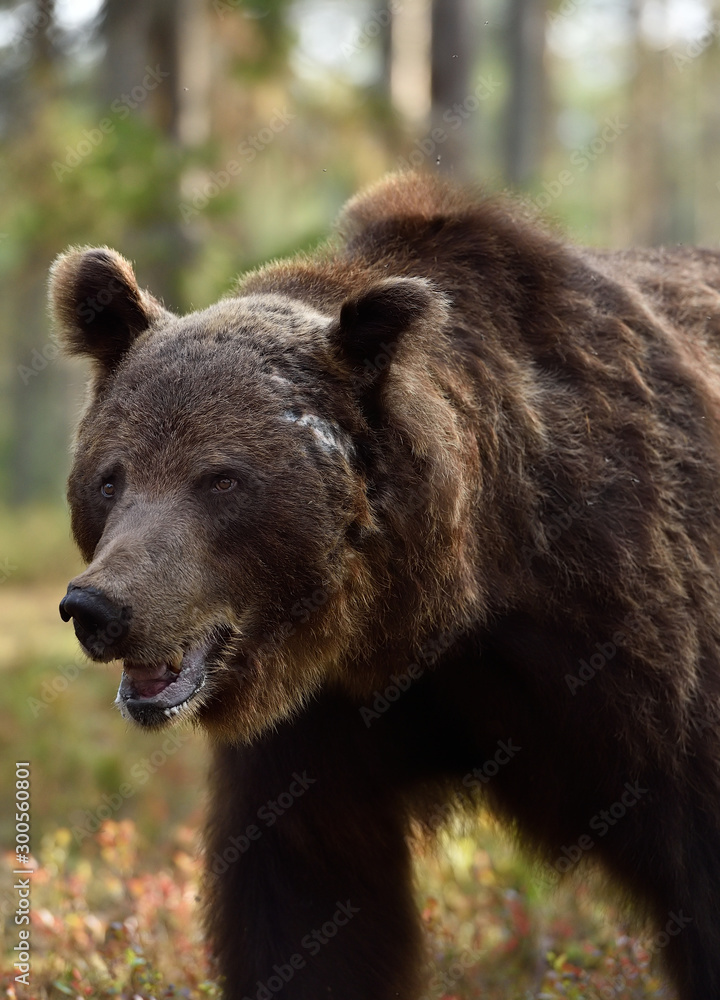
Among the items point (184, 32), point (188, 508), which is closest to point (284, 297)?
point (188, 508)

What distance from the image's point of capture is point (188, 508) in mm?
3582

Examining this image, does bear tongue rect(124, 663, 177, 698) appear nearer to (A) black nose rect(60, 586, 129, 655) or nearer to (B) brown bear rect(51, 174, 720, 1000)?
(B) brown bear rect(51, 174, 720, 1000)

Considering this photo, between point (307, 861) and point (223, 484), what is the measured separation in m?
1.54

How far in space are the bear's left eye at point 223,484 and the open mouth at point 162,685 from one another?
0.45 meters

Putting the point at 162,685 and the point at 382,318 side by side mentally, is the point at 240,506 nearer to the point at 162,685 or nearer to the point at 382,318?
the point at 162,685

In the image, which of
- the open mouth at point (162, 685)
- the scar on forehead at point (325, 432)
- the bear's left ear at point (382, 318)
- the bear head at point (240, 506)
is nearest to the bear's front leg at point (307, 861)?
the bear head at point (240, 506)

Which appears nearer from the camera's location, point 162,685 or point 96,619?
point 96,619

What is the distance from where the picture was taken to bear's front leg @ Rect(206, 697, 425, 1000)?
430 cm

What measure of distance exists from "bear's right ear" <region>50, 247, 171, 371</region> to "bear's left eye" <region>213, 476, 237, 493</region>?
0.84 meters

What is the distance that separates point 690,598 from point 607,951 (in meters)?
2.88

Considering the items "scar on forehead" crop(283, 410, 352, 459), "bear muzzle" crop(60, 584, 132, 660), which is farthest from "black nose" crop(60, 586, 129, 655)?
"scar on forehead" crop(283, 410, 352, 459)

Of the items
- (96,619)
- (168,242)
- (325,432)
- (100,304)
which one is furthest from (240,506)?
(168,242)

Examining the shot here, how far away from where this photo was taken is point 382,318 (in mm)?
3781

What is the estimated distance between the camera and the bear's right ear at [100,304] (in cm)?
422
